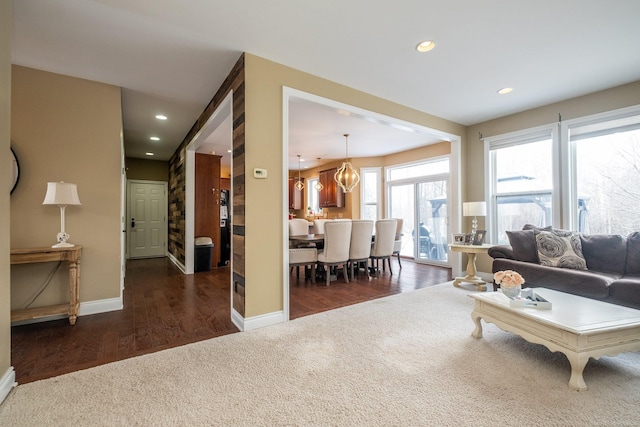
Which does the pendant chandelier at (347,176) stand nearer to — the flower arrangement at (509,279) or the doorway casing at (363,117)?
the doorway casing at (363,117)

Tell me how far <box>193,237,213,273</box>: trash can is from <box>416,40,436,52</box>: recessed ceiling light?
191 inches

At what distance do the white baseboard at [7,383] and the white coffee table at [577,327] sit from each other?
3431 millimetres

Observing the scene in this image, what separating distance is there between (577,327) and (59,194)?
4514 mm

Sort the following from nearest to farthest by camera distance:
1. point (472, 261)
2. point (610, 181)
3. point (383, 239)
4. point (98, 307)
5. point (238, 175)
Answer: point (238, 175), point (98, 307), point (610, 181), point (472, 261), point (383, 239)

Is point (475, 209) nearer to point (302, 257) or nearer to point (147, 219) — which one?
point (302, 257)

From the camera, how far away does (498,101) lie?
393cm

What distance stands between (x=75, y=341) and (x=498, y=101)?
19.0ft

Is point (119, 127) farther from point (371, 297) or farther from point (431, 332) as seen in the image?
point (431, 332)

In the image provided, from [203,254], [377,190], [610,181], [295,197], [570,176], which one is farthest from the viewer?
[295,197]

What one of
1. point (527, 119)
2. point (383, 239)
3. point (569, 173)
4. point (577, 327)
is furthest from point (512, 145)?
point (577, 327)

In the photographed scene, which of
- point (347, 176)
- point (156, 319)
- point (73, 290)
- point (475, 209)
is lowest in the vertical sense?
point (156, 319)

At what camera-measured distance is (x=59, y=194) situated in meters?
2.71

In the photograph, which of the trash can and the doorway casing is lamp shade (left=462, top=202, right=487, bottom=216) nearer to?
the doorway casing

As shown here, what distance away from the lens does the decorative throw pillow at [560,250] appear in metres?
3.01
